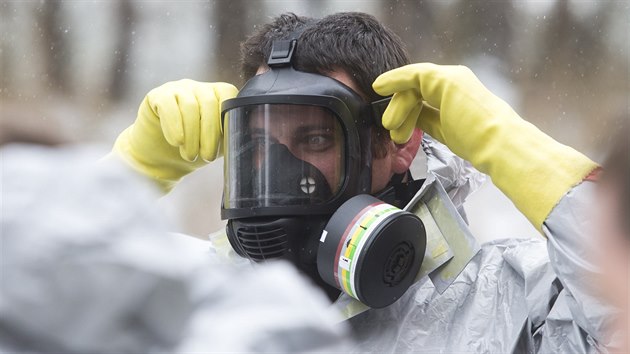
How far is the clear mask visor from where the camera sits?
1654 mm

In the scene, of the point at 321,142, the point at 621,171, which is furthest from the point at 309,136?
the point at 621,171

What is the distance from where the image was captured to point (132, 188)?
489 millimetres

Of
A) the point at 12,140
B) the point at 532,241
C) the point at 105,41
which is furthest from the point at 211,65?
the point at 12,140

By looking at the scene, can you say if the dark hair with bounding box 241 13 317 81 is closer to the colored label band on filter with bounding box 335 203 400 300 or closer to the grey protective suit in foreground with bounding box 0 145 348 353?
the colored label band on filter with bounding box 335 203 400 300

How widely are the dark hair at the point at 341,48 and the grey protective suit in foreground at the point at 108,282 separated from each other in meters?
1.27

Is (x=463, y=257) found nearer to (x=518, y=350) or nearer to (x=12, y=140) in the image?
(x=518, y=350)

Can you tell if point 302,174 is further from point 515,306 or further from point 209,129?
point 515,306

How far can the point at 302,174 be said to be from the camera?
1.66 metres

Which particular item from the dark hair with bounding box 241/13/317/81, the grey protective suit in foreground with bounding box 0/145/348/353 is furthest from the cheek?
the grey protective suit in foreground with bounding box 0/145/348/353

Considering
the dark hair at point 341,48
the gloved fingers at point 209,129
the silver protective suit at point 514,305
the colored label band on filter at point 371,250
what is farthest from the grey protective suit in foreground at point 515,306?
the gloved fingers at point 209,129

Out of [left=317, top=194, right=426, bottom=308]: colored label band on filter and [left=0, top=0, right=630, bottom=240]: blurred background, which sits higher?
[left=317, top=194, right=426, bottom=308]: colored label band on filter

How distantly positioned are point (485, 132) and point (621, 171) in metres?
0.65

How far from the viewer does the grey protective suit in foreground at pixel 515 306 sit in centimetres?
133

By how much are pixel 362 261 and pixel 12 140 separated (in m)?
1.07
